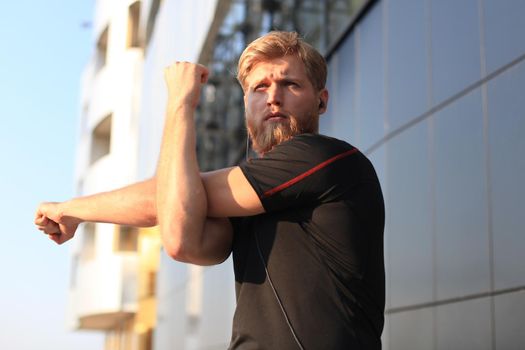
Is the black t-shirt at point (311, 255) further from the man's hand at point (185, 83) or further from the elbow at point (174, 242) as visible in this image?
the man's hand at point (185, 83)

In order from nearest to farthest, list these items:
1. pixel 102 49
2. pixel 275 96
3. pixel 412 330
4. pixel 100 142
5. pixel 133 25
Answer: pixel 275 96 < pixel 412 330 < pixel 133 25 < pixel 100 142 < pixel 102 49

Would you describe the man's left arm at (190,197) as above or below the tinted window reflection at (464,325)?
above

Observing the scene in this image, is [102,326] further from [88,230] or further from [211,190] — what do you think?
[211,190]

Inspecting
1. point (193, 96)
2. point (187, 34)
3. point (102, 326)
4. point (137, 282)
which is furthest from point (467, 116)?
point (102, 326)

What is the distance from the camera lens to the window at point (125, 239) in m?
27.1

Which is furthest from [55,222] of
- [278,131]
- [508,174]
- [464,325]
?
[464,325]

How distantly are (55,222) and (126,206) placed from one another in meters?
0.39

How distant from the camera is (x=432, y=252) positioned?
682 cm

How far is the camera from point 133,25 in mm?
29938

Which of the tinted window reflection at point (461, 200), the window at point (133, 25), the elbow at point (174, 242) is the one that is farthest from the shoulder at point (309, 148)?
the window at point (133, 25)

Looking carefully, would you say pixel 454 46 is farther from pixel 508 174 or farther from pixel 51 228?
pixel 51 228

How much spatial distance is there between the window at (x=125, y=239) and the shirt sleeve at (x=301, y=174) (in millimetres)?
25005

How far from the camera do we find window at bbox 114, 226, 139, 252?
2714 centimetres

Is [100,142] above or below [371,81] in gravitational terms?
above
